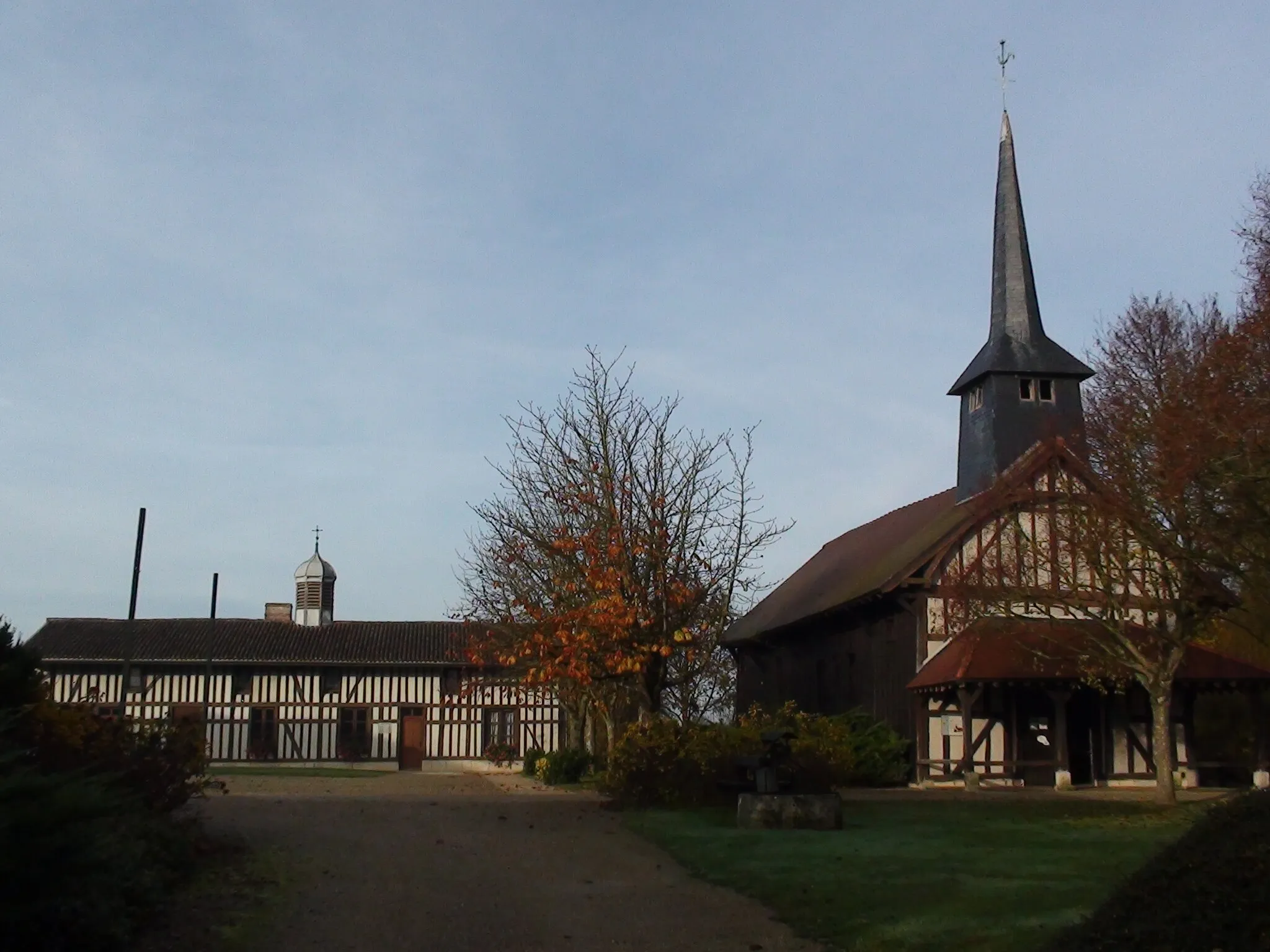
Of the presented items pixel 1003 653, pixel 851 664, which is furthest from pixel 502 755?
pixel 1003 653

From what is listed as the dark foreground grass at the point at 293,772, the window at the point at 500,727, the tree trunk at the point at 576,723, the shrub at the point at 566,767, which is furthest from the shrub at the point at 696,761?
the window at the point at 500,727

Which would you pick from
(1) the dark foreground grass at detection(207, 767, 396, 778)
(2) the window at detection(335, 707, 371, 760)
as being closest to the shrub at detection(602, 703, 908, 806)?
(1) the dark foreground grass at detection(207, 767, 396, 778)

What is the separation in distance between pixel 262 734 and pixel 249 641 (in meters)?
3.32

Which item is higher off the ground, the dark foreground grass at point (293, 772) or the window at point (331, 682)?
the window at point (331, 682)

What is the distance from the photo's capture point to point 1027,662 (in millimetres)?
26312

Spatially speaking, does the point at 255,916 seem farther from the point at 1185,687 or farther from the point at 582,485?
the point at 1185,687

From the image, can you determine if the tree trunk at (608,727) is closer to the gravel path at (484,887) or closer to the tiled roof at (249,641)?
the gravel path at (484,887)

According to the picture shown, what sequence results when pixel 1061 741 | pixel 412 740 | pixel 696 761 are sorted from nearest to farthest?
pixel 696 761 < pixel 1061 741 < pixel 412 740

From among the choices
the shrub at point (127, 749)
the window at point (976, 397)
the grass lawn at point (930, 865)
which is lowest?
the grass lawn at point (930, 865)

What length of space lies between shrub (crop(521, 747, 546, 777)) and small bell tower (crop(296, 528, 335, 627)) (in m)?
12.5

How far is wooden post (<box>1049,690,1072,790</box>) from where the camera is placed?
26469 mm

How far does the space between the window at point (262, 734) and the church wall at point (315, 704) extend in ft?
0.24

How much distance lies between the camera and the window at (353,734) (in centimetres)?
4466

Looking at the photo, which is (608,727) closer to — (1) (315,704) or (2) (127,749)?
(1) (315,704)
